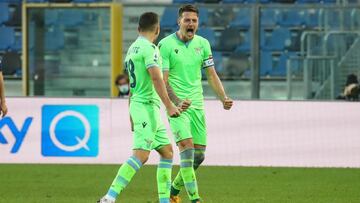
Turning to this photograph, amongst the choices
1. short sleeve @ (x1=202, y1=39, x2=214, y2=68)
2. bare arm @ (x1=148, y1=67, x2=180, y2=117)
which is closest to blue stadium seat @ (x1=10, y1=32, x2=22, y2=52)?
short sleeve @ (x1=202, y1=39, x2=214, y2=68)

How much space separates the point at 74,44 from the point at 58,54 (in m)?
0.39

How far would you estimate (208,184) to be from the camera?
1488 centimetres

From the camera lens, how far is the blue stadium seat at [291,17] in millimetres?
19438

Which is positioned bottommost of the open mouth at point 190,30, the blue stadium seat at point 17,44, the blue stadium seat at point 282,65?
the blue stadium seat at point 282,65

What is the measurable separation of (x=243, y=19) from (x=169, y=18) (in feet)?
5.60

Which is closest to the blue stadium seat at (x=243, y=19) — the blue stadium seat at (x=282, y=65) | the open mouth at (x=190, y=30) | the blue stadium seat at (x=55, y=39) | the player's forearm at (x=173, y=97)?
the blue stadium seat at (x=282, y=65)

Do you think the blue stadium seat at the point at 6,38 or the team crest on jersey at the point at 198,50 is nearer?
the team crest on jersey at the point at 198,50

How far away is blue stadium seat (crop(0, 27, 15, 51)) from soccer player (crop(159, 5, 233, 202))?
10.8 meters

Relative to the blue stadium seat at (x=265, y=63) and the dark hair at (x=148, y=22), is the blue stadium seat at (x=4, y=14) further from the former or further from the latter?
the dark hair at (x=148, y=22)

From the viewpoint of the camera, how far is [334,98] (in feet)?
63.3

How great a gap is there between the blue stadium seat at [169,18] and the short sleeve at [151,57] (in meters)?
10.4

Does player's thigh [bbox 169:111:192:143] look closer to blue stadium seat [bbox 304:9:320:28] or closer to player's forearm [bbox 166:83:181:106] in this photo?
player's forearm [bbox 166:83:181:106]

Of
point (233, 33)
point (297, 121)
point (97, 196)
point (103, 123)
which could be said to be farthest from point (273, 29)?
point (97, 196)

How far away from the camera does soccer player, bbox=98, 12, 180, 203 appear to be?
1004 cm
